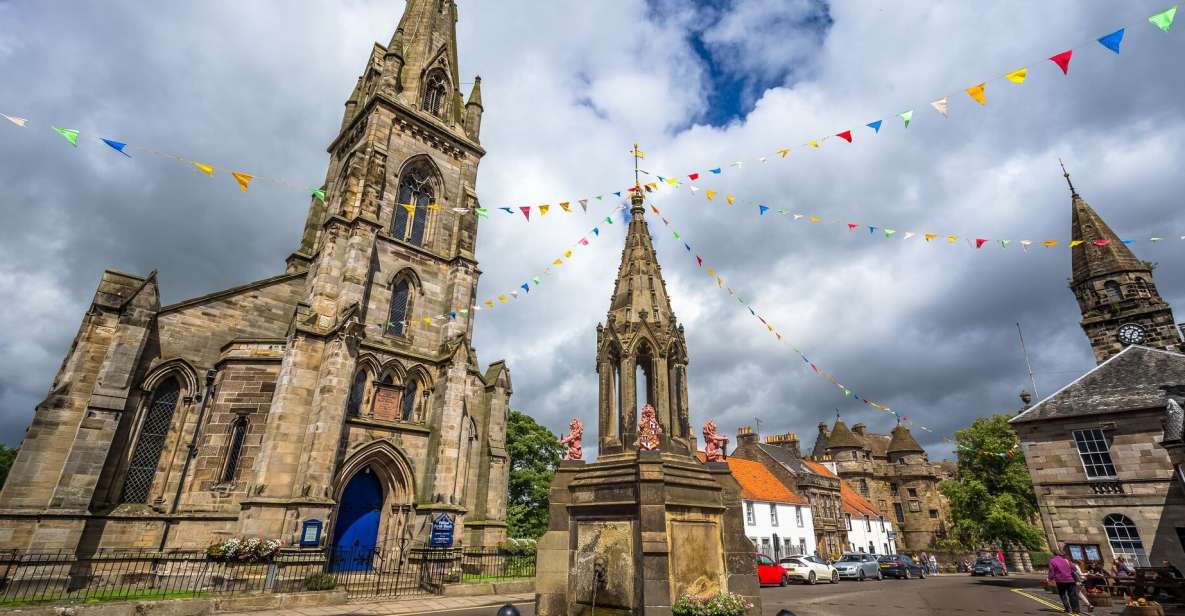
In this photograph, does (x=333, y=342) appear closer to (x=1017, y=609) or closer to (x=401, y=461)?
(x=401, y=461)

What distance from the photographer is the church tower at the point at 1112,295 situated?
1277 inches

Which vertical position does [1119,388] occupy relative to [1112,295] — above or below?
below

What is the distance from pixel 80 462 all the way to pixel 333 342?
267 inches

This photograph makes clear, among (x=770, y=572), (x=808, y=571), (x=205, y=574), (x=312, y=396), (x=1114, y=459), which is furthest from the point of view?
(x=808, y=571)

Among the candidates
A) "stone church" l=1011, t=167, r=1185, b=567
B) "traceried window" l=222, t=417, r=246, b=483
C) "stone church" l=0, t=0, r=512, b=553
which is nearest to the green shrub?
"stone church" l=0, t=0, r=512, b=553

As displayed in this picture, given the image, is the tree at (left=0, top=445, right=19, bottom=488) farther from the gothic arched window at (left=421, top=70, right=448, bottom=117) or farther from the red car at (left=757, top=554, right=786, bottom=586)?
the red car at (left=757, top=554, right=786, bottom=586)

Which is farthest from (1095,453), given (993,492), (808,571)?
(993,492)

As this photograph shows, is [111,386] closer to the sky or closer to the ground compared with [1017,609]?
closer to the sky

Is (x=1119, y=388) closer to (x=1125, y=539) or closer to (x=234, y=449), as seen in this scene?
(x=1125, y=539)

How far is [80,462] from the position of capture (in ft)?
45.2

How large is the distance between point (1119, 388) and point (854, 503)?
95.8 feet

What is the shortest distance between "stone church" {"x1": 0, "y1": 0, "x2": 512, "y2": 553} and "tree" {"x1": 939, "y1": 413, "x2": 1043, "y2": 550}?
96.9 feet

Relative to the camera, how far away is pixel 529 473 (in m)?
35.6

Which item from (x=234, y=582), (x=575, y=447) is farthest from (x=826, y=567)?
(x=234, y=582)
